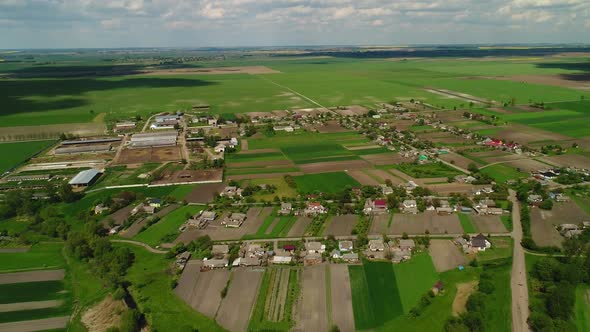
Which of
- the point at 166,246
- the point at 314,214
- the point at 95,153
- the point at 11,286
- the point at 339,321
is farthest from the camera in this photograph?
the point at 95,153

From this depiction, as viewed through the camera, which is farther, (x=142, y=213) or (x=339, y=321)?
(x=142, y=213)

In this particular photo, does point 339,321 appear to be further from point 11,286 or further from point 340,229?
point 11,286

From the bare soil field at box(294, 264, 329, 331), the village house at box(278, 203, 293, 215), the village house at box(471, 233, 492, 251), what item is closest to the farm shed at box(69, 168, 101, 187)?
the village house at box(278, 203, 293, 215)

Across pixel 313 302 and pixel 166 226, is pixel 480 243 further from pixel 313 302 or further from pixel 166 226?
pixel 166 226

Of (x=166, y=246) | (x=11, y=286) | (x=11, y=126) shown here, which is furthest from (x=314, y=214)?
(x=11, y=126)

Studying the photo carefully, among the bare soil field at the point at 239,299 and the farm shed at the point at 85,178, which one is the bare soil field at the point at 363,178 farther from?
the farm shed at the point at 85,178

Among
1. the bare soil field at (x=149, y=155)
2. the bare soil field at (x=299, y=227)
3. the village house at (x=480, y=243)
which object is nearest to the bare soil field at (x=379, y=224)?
the bare soil field at (x=299, y=227)

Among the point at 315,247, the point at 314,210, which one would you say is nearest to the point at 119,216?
the point at 314,210
